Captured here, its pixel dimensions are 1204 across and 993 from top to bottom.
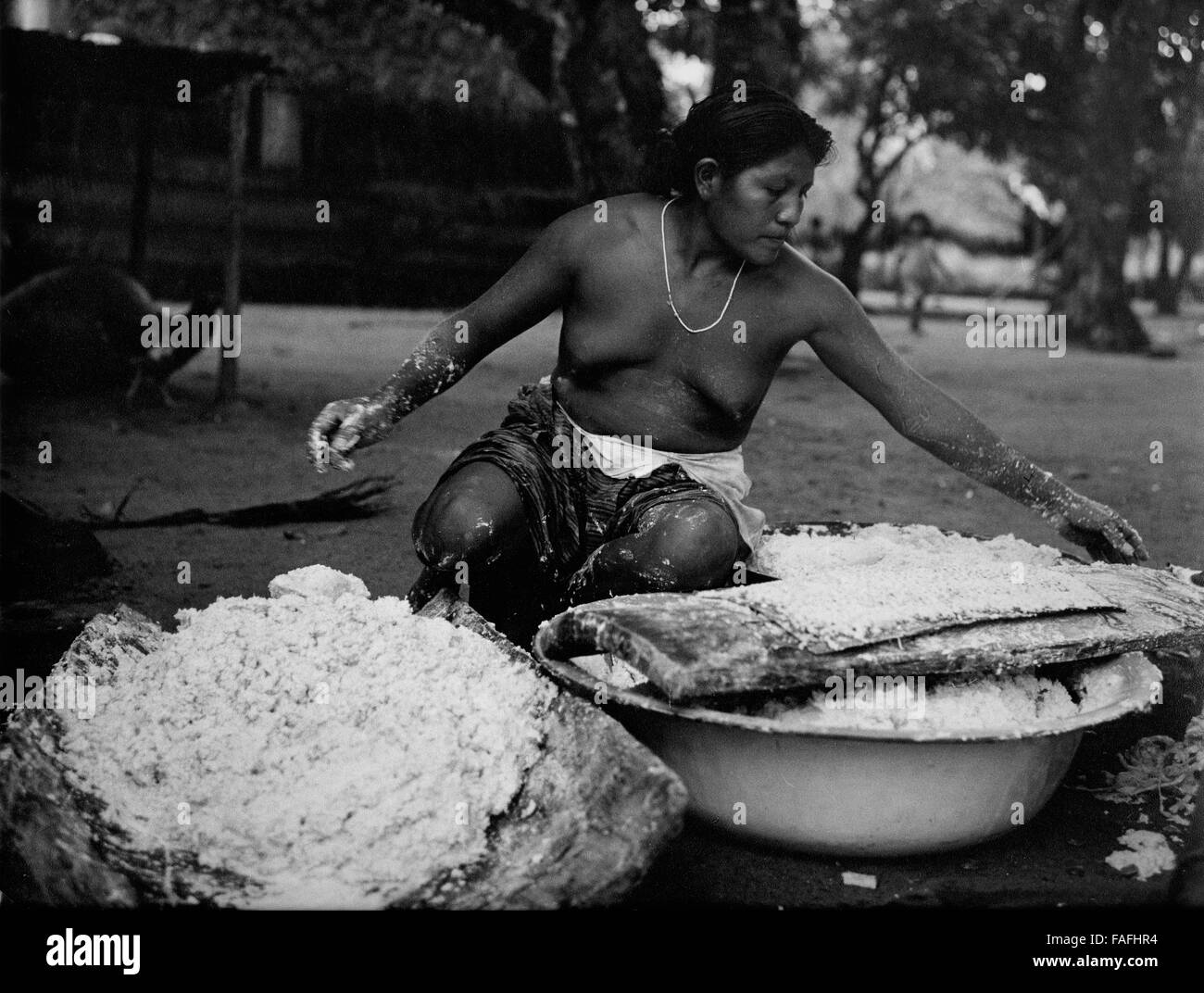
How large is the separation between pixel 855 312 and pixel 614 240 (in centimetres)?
53

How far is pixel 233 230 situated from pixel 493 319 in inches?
148

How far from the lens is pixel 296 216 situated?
9984mm

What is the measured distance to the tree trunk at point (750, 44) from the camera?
5301mm

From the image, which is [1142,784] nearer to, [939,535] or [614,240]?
[939,535]

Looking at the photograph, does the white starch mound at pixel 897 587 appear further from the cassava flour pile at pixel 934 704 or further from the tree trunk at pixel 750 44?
the tree trunk at pixel 750 44

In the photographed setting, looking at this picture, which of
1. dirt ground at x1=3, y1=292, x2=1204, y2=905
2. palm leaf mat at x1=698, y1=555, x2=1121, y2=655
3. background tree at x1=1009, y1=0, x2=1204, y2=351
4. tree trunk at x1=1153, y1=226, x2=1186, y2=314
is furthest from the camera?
tree trunk at x1=1153, y1=226, x2=1186, y2=314

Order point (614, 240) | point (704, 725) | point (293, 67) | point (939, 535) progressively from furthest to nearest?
point (293, 67) < point (939, 535) < point (614, 240) < point (704, 725)

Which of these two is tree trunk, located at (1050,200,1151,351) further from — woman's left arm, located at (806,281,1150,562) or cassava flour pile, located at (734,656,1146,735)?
cassava flour pile, located at (734,656,1146,735)

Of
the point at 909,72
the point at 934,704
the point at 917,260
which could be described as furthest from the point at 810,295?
the point at 909,72

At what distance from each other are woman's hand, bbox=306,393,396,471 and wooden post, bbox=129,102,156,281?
5.05 meters

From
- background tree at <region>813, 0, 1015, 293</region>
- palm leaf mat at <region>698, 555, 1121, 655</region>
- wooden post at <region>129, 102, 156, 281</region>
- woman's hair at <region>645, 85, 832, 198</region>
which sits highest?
background tree at <region>813, 0, 1015, 293</region>

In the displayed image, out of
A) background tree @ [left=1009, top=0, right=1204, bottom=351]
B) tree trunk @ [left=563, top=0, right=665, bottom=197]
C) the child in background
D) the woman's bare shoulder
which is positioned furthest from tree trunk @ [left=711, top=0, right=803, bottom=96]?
the child in background

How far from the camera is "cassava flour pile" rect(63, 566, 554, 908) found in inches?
69.6
